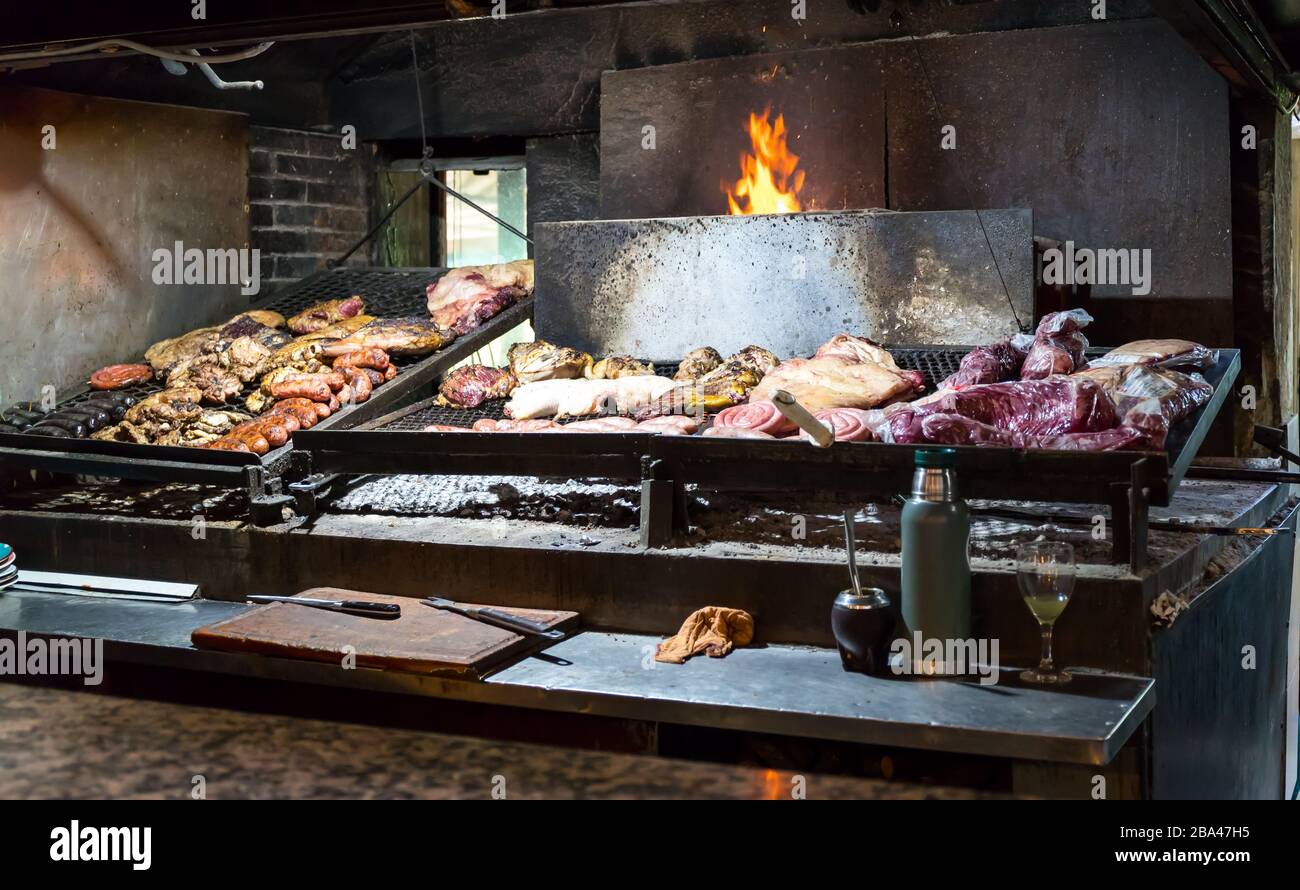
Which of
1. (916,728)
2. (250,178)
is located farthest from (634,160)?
(916,728)

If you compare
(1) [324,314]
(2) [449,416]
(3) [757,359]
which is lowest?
(2) [449,416]

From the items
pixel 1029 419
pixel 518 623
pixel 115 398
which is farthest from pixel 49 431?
pixel 1029 419

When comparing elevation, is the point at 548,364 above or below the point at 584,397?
above

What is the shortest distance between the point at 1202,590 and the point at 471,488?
279 cm

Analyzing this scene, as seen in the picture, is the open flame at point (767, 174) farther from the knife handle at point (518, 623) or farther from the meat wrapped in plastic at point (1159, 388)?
the knife handle at point (518, 623)

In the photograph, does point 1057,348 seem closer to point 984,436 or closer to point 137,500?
point 984,436

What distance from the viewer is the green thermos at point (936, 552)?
139 inches

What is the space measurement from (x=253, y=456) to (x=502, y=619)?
4.76 ft

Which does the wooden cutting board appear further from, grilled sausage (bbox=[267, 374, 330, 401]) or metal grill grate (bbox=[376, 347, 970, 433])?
grilled sausage (bbox=[267, 374, 330, 401])

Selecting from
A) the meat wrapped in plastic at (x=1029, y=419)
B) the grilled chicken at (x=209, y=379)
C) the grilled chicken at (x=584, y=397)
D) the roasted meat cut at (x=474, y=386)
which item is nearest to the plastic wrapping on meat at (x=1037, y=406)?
the meat wrapped in plastic at (x=1029, y=419)

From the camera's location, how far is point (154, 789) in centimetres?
296

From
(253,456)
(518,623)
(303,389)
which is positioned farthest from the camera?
(303,389)

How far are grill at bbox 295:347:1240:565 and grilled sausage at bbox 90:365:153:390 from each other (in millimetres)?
2522

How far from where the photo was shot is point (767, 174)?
7.71m
